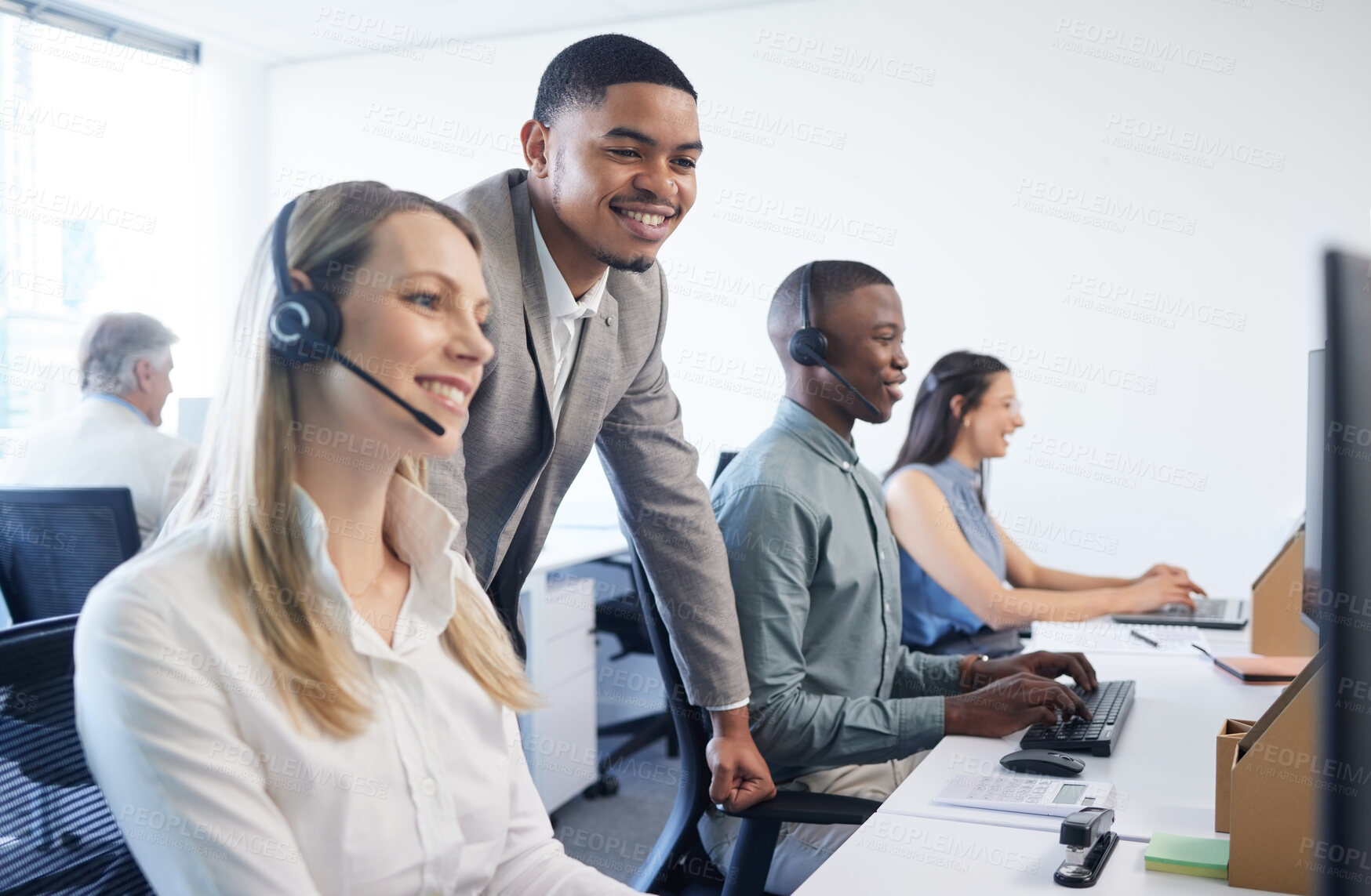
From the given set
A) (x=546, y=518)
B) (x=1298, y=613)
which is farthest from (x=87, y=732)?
(x=1298, y=613)

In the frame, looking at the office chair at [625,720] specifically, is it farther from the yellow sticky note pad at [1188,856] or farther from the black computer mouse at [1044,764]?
the yellow sticky note pad at [1188,856]

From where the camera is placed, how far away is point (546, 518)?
1.56m

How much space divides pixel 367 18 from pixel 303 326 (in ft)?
13.1

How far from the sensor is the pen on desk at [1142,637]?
2131mm

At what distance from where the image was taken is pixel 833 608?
5.34 feet

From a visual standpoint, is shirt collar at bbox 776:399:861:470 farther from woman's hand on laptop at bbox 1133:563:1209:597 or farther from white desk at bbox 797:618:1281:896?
woman's hand on laptop at bbox 1133:563:1209:597

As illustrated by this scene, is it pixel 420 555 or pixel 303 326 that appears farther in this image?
pixel 420 555

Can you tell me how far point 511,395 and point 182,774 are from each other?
69 centimetres

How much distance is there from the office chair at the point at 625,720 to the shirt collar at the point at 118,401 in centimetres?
145

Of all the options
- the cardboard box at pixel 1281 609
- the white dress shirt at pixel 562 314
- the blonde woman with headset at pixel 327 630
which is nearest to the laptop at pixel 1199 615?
the cardboard box at pixel 1281 609

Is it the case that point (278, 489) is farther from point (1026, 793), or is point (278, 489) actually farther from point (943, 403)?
point (943, 403)

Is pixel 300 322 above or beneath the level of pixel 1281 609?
above

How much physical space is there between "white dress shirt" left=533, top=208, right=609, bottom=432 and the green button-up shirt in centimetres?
35

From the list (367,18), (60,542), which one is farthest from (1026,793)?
(367,18)
